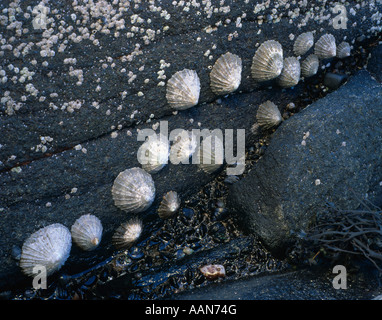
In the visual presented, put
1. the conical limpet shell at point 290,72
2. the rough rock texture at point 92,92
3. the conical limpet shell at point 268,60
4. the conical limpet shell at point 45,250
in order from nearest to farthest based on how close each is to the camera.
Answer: the rough rock texture at point 92,92
the conical limpet shell at point 45,250
the conical limpet shell at point 268,60
the conical limpet shell at point 290,72

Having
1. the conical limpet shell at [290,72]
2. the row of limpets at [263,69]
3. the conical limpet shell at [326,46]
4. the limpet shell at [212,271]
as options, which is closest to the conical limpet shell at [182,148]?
the row of limpets at [263,69]

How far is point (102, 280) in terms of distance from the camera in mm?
2766

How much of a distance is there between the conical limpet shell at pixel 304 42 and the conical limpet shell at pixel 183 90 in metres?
0.91

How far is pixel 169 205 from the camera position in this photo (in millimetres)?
2945

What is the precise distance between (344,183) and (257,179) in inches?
23.8

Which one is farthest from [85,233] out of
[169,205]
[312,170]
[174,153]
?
[312,170]

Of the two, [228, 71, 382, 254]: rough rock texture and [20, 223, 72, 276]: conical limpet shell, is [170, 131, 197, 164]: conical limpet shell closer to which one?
[228, 71, 382, 254]: rough rock texture

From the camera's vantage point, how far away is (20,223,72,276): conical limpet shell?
2547 millimetres

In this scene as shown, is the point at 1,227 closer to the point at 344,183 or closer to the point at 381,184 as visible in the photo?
the point at 344,183

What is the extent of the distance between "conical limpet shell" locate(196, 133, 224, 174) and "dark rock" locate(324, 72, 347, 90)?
3.60ft

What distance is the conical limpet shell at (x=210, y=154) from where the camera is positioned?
3.03 meters

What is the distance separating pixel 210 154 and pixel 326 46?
1.28 m

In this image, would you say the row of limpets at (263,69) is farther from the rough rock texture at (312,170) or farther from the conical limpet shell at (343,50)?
the rough rock texture at (312,170)

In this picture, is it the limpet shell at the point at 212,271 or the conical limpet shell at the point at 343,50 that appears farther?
the conical limpet shell at the point at 343,50
